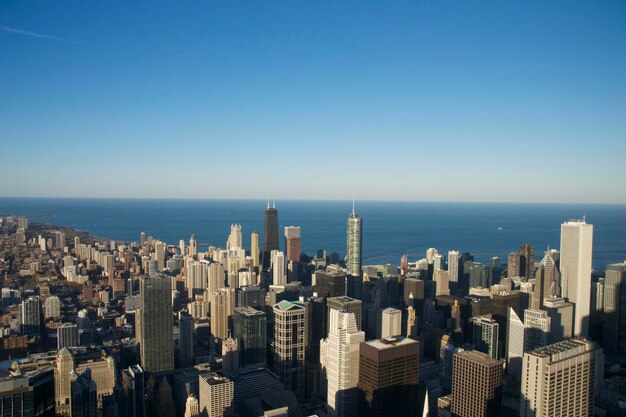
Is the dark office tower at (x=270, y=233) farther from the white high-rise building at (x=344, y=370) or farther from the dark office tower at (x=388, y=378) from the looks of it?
the dark office tower at (x=388, y=378)

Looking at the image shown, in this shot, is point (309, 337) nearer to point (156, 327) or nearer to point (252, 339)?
point (252, 339)

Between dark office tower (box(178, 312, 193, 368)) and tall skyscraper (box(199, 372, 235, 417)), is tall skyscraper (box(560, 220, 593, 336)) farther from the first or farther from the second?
dark office tower (box(178, 312, 193, 368))

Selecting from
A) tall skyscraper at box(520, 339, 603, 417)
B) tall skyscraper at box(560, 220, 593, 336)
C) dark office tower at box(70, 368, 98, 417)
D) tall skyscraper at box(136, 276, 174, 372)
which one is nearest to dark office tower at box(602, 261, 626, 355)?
tall skyscraper at box(560, 220, 593, 336)

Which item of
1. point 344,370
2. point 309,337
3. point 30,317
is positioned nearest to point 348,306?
point 309,337

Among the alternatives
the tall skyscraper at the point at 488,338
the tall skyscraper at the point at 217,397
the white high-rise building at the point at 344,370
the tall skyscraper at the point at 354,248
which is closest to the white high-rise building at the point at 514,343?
the tall skyscraper at the point at 488,338

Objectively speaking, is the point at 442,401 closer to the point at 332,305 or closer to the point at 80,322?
the point at 332,305

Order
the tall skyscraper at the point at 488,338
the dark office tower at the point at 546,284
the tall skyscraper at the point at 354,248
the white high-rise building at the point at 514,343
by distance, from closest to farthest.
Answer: the white high-rise building at the point at 514,343 → the tall skyscraper at the point at 488,338 → the dark office tower at the point at 546,284 → the tall skyscraper at the point at 354,248
